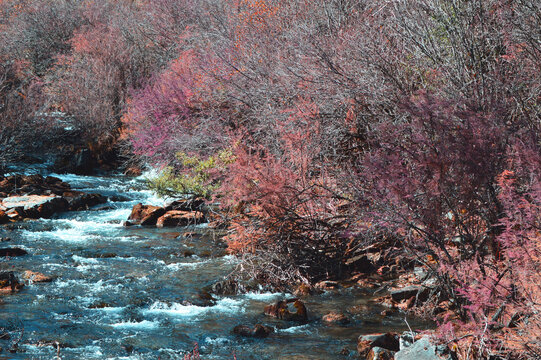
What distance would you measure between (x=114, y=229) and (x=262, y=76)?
5664 millimetres

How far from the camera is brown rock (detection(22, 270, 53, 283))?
9.82 m

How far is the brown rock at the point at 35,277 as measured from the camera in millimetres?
9820

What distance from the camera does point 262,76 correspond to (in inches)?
591

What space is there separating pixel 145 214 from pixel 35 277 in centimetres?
516

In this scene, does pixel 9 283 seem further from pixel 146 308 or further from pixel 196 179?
pixel 196 179

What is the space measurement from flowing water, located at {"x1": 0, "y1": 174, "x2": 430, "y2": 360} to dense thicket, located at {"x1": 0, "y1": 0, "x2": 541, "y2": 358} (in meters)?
1.10

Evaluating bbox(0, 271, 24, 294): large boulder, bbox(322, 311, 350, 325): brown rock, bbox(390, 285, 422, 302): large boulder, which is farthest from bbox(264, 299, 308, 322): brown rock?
bbox(0, 271, 24, 294): large boulder

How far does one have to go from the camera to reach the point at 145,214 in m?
14.9

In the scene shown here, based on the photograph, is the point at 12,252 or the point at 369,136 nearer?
the point at 369,136

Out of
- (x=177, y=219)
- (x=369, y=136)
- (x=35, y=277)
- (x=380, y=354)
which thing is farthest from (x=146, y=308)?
(x=177, y=219)

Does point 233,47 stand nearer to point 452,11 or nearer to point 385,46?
point 385,46

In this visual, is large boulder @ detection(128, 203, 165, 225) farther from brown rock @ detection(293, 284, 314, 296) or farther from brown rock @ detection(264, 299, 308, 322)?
brown rock @ detection(264, 299, 308, 322)

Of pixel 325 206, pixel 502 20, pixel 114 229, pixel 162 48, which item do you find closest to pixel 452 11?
pixel 502 20

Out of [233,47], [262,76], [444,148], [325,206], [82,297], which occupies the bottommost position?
[82,297]
